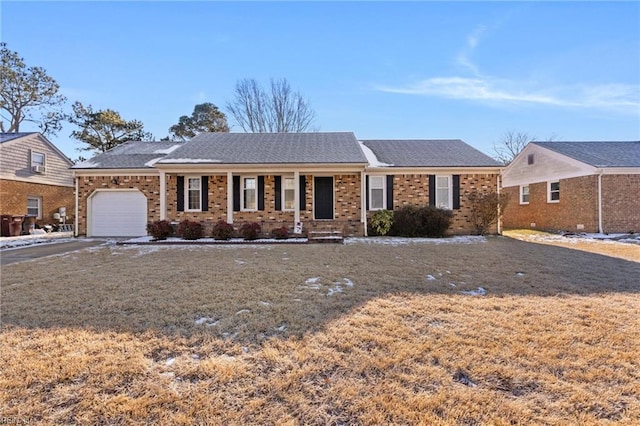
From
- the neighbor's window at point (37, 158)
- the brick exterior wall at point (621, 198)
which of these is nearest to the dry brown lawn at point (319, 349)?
the brick exterior wall at point (621, 198)

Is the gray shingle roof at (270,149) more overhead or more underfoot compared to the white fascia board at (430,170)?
more overhead

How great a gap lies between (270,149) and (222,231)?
4524 mm

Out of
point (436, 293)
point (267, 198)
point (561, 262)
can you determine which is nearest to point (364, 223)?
point (267, 198)

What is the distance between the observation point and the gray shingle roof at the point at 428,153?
1369 cm

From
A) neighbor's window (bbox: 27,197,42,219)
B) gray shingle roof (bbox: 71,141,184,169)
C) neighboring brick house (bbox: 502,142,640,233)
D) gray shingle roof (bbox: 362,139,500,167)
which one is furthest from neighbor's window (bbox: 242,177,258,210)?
neighboring brick house (bbox: 502,142,640,233)

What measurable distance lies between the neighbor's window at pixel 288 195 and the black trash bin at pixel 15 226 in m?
13.0

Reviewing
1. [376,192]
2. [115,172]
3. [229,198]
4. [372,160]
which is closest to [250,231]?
[229,198]

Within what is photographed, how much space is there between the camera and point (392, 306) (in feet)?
13.8

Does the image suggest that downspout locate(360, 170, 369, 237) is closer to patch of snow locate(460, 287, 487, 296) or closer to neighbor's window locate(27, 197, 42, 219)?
patch of snow locate(460, 287, 487, 296)

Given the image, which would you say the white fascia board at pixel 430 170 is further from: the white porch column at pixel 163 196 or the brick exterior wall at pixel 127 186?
the brick exterior wall at pixel 127 186

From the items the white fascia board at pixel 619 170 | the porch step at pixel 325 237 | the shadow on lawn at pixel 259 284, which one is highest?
the white fascia board at pixel 619 170

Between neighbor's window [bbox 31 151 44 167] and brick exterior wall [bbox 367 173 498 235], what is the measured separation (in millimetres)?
19843

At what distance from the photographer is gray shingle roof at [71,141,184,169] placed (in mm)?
13820

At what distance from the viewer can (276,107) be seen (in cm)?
2739
